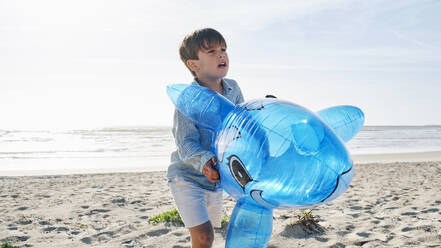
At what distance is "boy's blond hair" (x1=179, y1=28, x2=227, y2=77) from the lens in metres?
2.36

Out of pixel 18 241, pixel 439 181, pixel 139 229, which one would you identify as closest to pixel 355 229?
pixel 139 229

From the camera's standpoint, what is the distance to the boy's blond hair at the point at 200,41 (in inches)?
92.9

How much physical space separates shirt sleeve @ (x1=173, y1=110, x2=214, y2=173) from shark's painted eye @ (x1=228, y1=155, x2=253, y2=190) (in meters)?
0.40

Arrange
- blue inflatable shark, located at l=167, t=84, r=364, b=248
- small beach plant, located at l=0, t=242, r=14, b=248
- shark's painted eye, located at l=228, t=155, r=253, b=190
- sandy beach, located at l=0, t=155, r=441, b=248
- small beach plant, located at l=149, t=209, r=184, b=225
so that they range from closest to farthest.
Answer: blue inflatable shark, located at l=167, t=84, r=364, b=248 → shark's painted eye, located at l=228, t=155, r=253, b=190 → small beach plant, located at l=0, t=242, r=14, b=248 → sandy beach, located at l=0, t=155, r=441, b=248 → small beach plant, located at l=149, t=209, r=184, b=225

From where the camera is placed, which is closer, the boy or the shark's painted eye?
the shark's painted eye

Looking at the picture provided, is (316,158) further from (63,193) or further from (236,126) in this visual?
(63,193)

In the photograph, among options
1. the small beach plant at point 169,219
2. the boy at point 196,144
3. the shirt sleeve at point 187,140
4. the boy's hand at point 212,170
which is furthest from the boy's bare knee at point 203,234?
the small beach plant at point 169,219

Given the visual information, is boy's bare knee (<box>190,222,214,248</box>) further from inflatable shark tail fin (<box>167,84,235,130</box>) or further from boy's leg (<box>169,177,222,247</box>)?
inflatable shark tail fin (<box>167,84,235,130</box>)

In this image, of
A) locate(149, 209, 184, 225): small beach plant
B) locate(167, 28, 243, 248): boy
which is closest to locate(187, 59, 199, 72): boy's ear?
locate(167, 28, 243, 248): boy

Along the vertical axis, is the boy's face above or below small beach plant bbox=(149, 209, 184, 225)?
above

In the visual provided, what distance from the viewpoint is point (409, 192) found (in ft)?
21.4

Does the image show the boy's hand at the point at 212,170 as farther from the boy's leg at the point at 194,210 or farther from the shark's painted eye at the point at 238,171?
the boy's leg at the point at 194,210

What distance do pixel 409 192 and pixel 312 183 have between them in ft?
18.9

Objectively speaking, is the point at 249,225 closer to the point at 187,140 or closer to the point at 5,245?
the point at 187,140
